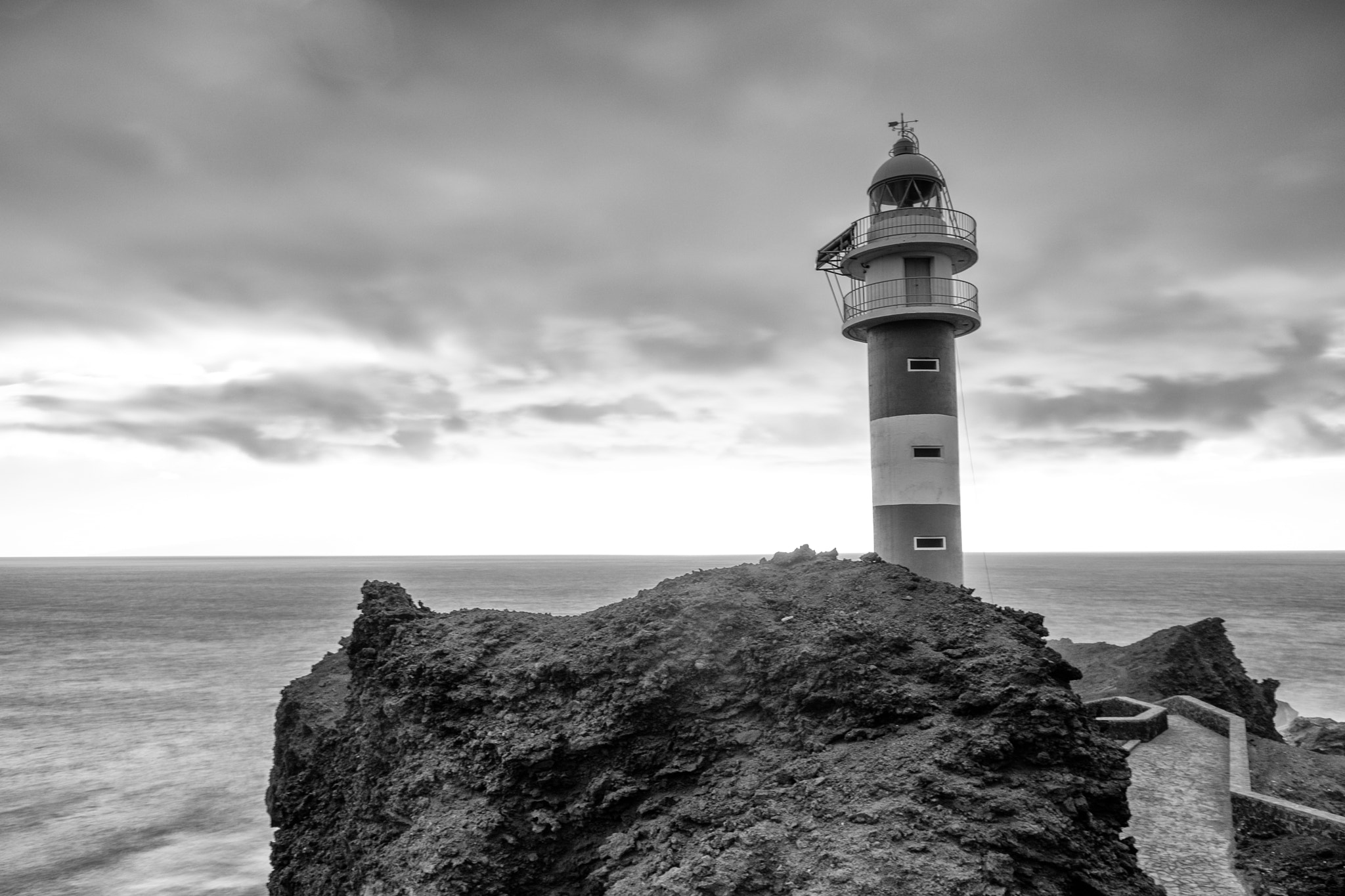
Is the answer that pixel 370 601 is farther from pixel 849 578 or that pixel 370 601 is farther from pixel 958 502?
pixel 958 502

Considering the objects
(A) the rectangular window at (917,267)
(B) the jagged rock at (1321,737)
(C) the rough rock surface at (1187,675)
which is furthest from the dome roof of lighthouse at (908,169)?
(B) the jagged rock at (1321,737)

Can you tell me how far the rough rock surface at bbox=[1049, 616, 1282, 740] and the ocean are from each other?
550 inches

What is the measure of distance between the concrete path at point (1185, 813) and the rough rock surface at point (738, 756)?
3874mm

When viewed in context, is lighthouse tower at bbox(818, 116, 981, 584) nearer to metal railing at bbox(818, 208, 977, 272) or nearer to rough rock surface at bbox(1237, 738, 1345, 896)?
metal railing at bbox(818, 208, 977, 272)

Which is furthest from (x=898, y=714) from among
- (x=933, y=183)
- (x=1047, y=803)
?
(x=933, y=183)

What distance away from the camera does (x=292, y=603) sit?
3088 inches

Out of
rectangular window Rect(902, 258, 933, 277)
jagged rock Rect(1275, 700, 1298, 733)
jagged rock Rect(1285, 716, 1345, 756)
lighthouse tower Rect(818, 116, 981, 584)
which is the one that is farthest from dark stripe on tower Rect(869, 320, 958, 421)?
jagged rock Rect(1275, 700, 1298, 733)

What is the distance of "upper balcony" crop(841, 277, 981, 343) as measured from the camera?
14508 mm

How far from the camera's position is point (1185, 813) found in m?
9.45

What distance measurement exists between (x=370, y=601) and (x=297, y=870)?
85.8 inches

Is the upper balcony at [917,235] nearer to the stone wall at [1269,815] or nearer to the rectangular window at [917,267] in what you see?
the rectangular window at [917,267]

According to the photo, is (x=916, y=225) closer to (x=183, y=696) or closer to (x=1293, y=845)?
(x=1293, y=845)

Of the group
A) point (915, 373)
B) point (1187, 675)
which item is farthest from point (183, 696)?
point (1187, 675)

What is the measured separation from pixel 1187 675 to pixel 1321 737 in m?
2.54
